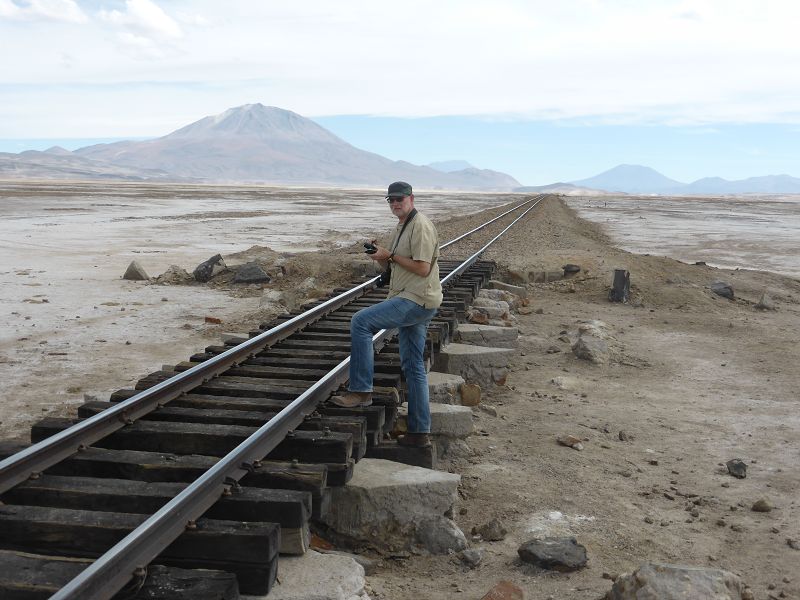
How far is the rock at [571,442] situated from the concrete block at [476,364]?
1.83 m

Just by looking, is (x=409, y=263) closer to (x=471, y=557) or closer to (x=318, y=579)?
(x=471, y=557)

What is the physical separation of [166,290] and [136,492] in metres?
11.7

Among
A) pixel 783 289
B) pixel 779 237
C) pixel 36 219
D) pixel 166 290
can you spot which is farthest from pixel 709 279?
pixel 36 219

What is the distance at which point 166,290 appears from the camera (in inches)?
619

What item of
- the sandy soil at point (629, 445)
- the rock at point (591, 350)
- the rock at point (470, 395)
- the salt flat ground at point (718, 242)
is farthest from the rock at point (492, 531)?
the salt flat ground at point (718, 242)

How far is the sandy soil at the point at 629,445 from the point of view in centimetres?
520

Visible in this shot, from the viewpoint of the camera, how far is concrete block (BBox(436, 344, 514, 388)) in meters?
9.32

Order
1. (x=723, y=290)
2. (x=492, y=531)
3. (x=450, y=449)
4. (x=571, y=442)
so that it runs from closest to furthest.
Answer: (x=492, y=531)
(x=450, y=449)
(x=571, y=442)
(x=723, y=290)

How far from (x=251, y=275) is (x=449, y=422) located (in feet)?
33.3

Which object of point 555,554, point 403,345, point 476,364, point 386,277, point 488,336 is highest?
point 386,277

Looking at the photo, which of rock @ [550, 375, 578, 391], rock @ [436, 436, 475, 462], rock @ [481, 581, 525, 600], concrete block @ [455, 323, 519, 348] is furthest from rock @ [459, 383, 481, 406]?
rock @ [481, 581, 525, 600]

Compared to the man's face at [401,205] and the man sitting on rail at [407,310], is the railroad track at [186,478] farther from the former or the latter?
the man's face at [401,205]

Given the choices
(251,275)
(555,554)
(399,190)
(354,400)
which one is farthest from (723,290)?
(555,554)

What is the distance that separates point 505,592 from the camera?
449 centimetres
